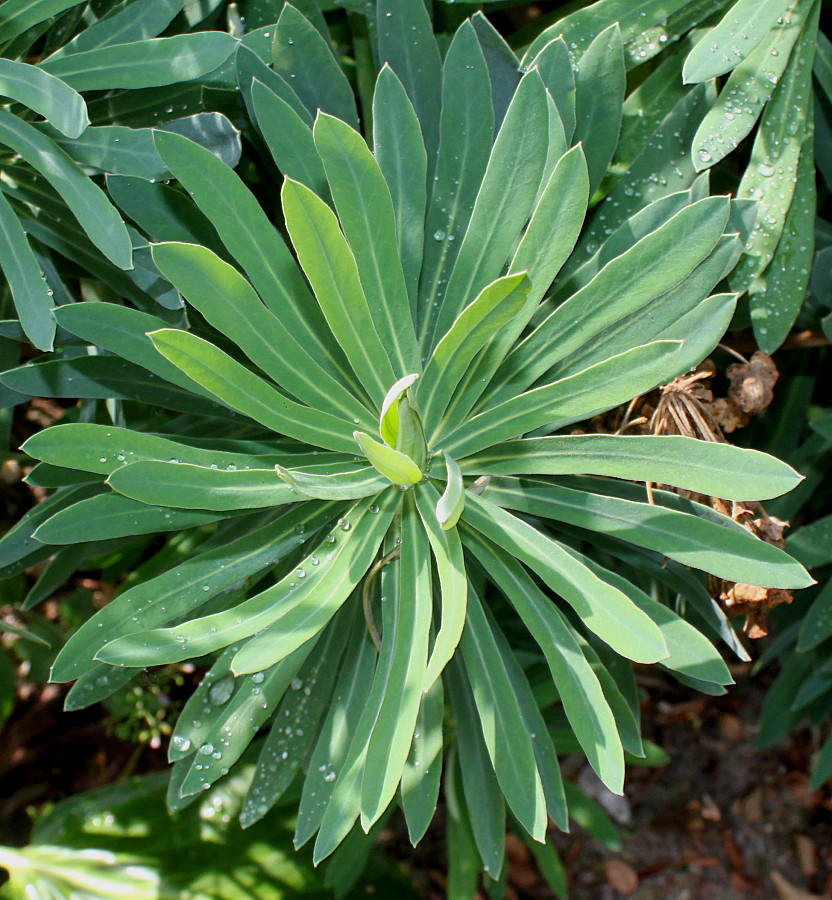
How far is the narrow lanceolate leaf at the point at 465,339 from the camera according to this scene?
79cm

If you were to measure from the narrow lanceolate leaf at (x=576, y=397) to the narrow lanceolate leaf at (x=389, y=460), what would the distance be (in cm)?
12

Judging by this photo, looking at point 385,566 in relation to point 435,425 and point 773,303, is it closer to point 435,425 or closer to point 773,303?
point 435,425

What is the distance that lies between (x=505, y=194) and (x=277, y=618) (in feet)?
1.85

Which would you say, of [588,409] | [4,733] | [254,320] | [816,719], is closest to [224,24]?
[254,320]

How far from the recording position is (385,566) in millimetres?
1035

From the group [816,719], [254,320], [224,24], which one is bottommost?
[816,719]

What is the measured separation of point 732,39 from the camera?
1.03 m

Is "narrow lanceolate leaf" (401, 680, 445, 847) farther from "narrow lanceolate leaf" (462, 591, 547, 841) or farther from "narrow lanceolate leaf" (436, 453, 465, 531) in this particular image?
"narrow lanceolate leaf" (436, 453, 465, 531)

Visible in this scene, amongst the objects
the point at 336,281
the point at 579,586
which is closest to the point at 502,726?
the point at 579,586

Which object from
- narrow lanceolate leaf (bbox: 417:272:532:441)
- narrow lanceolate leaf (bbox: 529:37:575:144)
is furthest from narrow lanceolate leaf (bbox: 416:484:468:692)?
narrow lanceolate leaf (bbox: 529:37:575:144)

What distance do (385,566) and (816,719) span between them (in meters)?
1.33

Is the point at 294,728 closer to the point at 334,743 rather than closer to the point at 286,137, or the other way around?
the point at 334,743

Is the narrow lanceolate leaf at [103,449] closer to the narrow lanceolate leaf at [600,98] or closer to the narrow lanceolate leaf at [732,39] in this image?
the narrow lanceolate leaf at [600,98]

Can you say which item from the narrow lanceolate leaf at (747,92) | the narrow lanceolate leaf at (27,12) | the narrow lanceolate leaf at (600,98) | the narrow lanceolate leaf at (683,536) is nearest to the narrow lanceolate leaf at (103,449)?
the narrow lanceolate leaf at (683,536)
